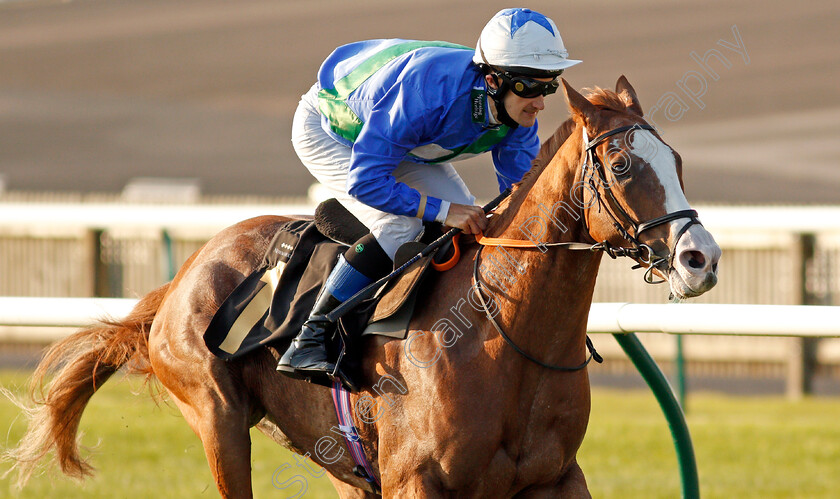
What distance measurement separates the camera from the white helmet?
3135mm

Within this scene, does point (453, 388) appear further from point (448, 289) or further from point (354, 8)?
point (354, 8)

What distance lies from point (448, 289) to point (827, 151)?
1372cm

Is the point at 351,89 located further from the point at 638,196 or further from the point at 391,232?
the point at 638,196

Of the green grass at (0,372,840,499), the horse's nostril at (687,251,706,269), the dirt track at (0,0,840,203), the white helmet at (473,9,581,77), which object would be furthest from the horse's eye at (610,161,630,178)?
the dirt track at (0,0,840,203)

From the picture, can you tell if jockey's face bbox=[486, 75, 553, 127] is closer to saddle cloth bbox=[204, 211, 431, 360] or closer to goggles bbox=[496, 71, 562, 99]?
goggles bbox=[496, 71, 562, 99]

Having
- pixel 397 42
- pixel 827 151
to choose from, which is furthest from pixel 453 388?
pixel 827 151

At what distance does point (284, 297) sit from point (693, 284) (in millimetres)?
1443

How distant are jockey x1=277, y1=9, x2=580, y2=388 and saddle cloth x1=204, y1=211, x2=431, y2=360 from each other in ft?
0.32

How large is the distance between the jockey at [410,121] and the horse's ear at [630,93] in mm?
158

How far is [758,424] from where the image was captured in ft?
22.8

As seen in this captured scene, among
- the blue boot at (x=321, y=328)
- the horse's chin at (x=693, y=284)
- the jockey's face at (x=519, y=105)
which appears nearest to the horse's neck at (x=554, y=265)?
the jockey's face at (x=519, y=105)

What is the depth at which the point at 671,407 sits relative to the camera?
12.5ft

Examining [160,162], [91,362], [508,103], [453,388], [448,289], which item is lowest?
[160,162]

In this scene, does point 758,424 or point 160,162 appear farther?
point 160,162
